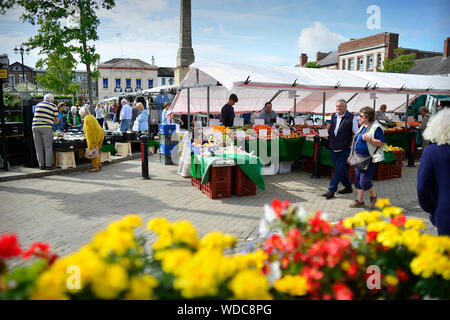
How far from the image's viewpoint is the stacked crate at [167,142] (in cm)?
1021

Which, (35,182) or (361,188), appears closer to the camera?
(361,188)

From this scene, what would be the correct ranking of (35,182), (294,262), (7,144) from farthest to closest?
(7,144) → (35,182) → (294,262)

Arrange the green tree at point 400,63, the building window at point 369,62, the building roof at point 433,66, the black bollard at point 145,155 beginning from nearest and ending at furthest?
the black bollard at point 145,155
the building roof at point 433,66
the green tree at point 400,63
the building window at point 369,62

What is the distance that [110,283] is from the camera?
3.63 ft

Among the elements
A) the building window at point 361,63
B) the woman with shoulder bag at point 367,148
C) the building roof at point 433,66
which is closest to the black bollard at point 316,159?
the woman with shoulder bag at point 367,148

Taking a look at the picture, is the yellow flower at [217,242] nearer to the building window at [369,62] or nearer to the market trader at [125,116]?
the market trader at [125,116]

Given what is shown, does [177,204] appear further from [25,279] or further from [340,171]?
[25,279]

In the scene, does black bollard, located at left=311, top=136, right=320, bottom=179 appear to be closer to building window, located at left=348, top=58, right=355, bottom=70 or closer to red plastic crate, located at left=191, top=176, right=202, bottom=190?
red plastic crate, located at left=191, top=176, right=202, bottom=190

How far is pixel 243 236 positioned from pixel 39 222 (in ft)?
10.7

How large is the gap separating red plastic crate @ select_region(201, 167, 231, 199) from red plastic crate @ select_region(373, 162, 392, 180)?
171 inches

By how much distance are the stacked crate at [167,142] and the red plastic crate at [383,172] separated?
606 cm

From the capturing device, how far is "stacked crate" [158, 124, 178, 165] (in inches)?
402
